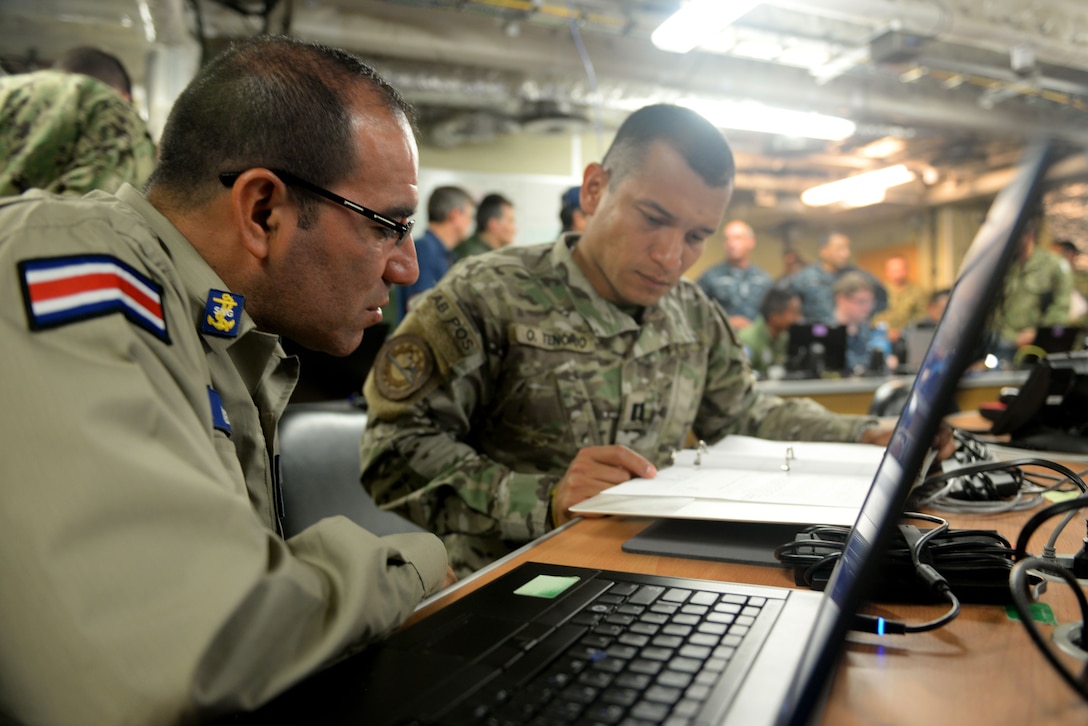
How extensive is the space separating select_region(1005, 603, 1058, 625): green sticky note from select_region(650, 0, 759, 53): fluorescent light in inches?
133

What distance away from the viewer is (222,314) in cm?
68

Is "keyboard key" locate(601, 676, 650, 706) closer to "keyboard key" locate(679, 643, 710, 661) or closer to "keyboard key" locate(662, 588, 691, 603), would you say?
"keyboard key" locate(679, 643, 710, 661)

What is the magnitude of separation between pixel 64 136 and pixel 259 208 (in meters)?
1.42

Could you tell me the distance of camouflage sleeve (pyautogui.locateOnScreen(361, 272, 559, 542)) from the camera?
1.13 m

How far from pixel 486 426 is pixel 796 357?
3.48 m

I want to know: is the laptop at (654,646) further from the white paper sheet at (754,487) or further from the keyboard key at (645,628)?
the white paper sheet at (754,487)

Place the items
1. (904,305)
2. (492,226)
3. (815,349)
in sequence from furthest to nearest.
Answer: (904,305) → (492,226) → (815,349)

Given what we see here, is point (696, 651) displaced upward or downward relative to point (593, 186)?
downward

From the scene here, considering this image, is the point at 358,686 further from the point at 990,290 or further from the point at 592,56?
the point at 592,56

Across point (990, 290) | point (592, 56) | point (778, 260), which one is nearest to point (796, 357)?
point (592, 56)

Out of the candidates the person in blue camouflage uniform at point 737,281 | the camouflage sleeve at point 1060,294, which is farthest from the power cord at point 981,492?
the camouflage sleeve at point 1060,294

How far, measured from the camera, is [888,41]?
4.39m

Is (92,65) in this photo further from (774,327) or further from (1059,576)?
(774,327)

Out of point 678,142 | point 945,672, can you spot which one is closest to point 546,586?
point 945,672
